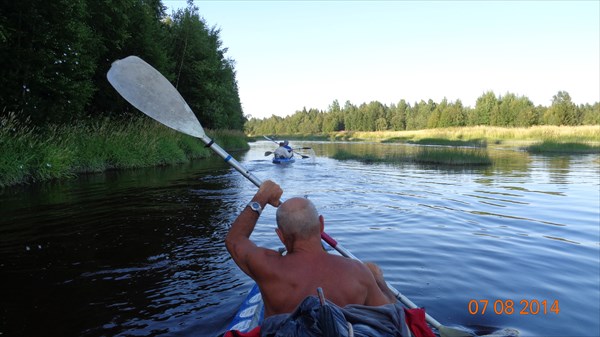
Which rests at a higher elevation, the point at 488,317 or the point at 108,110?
the point at 108,110

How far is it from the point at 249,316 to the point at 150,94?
2.64m

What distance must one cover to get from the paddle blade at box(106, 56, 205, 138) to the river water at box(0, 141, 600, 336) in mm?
1943

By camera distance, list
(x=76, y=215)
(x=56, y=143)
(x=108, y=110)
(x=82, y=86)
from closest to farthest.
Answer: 1. (x=76, y=215)
2. (x=56, y=143)
3. (x=82, y=86)
4. (x=108, y=110)

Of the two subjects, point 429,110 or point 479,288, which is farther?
point 429,110

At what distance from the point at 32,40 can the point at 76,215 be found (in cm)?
862

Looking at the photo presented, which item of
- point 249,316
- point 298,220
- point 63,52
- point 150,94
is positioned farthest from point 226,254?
point 63,52

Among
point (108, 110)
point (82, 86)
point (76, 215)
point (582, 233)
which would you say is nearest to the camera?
point (582, 233)

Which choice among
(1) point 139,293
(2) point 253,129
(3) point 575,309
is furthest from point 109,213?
(2) point 253,129

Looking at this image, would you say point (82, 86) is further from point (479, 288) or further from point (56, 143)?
point (479, 288)

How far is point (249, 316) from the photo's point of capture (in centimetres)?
333

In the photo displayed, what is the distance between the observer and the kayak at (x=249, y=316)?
10.3 ft

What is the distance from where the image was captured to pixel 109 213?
8.62 m
